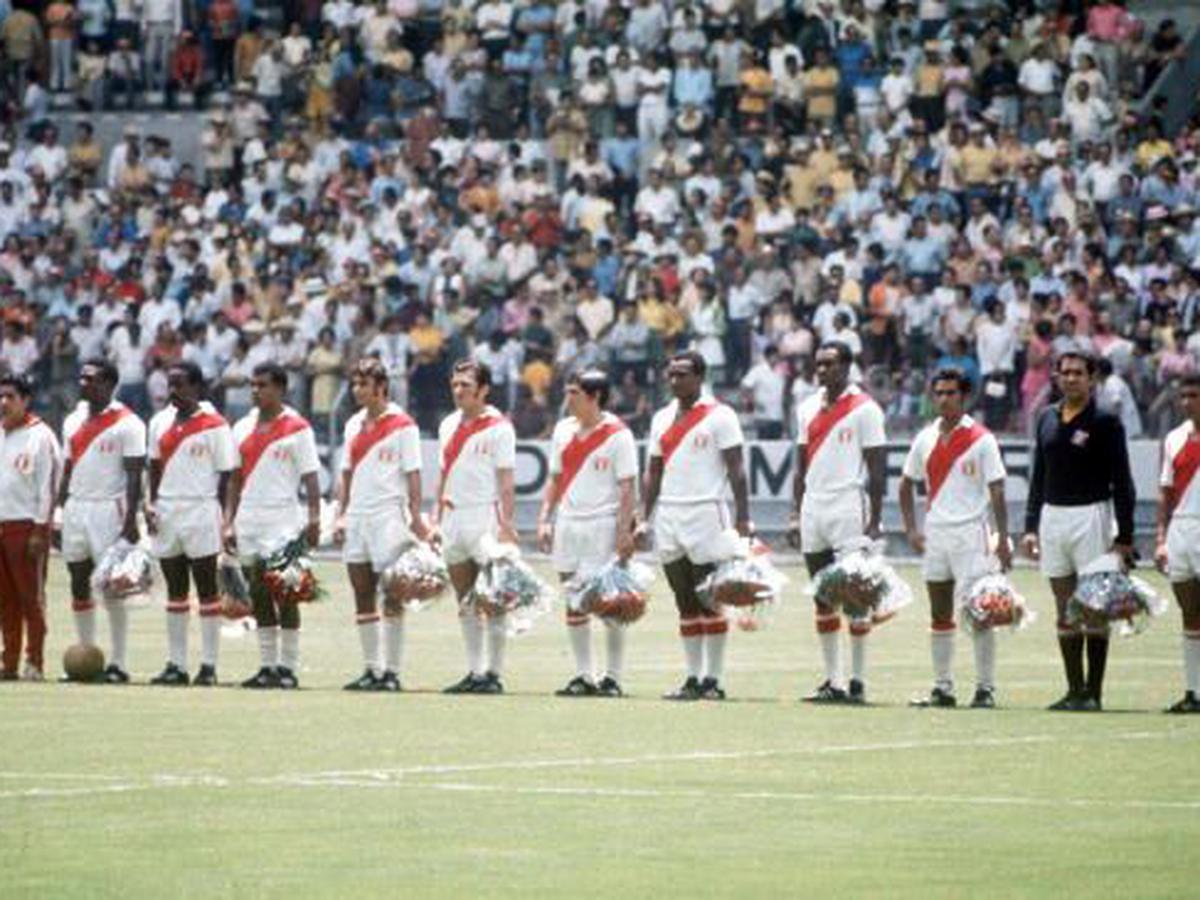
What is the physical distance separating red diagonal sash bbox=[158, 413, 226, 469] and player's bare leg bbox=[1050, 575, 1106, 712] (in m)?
6.04

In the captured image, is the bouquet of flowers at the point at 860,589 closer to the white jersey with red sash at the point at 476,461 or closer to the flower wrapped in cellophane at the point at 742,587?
the flower wrapped in cellophane at the point at 742,587

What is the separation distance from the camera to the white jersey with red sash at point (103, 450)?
23234mm

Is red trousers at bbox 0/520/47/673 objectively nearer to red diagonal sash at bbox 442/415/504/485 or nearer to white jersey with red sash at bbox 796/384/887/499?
red diagonal sash at bbox 442/415/504/485

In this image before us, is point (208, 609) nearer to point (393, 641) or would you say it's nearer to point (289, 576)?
point (289, 576)

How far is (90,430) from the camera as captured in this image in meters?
23.3

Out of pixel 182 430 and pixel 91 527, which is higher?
pixel 182 430

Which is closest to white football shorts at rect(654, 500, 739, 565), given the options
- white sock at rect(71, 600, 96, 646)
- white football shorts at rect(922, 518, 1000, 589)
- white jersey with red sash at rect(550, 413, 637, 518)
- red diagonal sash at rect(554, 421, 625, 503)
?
white jersey with red sash at rect(550, 413, 637, 518)

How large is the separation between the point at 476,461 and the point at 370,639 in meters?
1.40

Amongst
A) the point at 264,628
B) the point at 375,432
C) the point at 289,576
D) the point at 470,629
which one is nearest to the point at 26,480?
the point at 264,628

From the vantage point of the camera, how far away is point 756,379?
3869cm

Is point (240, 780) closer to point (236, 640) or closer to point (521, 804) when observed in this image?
point (521, 804)

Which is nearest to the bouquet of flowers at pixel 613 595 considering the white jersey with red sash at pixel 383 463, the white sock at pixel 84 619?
the white jersey with red sash at pixel 383 463

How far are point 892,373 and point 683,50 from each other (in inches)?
307

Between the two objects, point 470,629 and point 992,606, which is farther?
point 470,629
